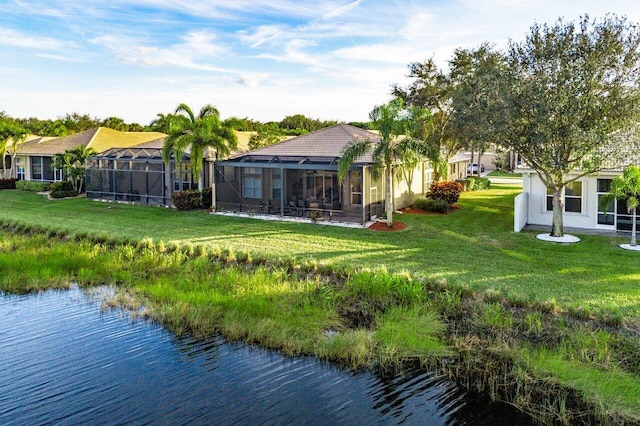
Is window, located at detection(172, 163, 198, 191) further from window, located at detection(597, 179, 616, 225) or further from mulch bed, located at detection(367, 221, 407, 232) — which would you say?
window, located at detection(597, 179, 616, 225)

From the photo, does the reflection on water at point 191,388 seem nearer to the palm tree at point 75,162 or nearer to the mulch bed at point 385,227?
the mulch bed at point 385,227

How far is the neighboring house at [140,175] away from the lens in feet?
82.3

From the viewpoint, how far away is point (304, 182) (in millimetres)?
22297

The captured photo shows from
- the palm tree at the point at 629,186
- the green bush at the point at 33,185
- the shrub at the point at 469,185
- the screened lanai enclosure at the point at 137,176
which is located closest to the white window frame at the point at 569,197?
the palm tree at the point at 629,186

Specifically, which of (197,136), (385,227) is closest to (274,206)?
(197,136)

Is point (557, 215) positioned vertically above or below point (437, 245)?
above

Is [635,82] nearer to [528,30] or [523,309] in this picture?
[528,30]

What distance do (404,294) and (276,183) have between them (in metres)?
13.0

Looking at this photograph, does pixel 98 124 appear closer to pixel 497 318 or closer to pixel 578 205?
pixel 578 205

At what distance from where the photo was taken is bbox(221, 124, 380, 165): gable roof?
21.2 meters

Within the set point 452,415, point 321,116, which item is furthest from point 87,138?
point 321,116

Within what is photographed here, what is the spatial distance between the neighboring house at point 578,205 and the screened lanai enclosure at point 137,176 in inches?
601

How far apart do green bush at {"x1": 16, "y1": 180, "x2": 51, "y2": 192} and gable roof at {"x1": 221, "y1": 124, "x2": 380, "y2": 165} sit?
619 inches

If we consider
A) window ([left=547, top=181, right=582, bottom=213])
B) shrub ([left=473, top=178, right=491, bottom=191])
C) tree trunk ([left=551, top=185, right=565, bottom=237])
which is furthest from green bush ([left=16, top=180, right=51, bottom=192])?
window ([left=547, top=181, right=582, bottom=213])
